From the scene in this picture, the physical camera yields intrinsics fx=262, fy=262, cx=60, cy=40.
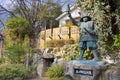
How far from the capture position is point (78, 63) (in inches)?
271

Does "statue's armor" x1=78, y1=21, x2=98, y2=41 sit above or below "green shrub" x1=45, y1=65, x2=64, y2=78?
above

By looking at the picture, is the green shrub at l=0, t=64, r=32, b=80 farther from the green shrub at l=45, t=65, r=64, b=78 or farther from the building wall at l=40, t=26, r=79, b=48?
the building wall at l=40, t=26, r=79, b=48

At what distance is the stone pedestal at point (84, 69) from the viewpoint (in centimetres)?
653

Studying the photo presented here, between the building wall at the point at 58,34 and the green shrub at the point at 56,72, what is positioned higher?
the building wall at the point at 58,34

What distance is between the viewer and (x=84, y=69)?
265 inches

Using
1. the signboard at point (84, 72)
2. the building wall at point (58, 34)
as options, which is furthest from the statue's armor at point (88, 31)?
the building wall at point (58, 34)

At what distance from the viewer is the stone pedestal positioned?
6.53 m

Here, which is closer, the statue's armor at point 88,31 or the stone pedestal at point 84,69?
the stone pedestal at point 84,69

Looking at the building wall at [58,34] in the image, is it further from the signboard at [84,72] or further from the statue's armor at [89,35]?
the signboard at [84,72]

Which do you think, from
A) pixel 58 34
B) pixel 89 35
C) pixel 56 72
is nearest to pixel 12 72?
pixel 56 72

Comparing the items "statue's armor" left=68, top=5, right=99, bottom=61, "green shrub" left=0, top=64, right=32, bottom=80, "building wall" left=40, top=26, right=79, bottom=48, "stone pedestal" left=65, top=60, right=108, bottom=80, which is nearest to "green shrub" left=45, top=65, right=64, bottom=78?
"green shrub" left=0, top=64, right=32, bottom=80

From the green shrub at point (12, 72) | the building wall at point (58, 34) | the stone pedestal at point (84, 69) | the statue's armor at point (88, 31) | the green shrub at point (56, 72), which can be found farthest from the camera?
the building wall at point (58, 34)

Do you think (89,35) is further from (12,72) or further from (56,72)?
(12,72)

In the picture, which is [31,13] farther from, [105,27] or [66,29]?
[105,27]
